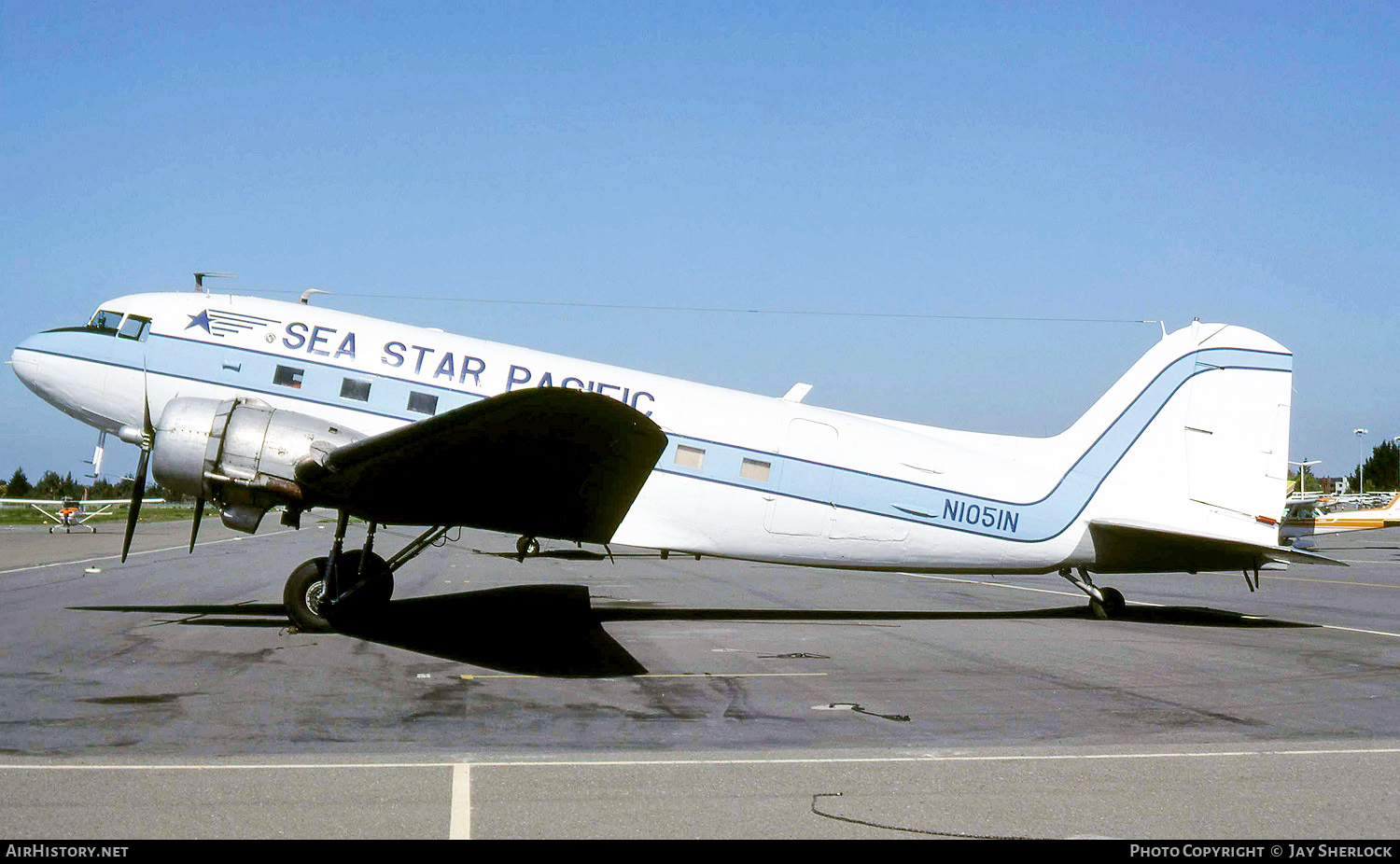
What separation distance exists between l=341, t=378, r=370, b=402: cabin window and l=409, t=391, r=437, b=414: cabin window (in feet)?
1.87

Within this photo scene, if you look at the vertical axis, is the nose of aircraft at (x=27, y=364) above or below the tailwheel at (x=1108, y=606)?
above

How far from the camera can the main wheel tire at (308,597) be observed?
12.8m

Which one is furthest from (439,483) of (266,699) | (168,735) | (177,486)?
(168,735)

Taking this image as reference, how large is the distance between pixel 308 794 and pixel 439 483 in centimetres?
685

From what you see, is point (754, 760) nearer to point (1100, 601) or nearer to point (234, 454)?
point (234, 454)

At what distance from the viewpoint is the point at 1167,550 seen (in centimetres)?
1576

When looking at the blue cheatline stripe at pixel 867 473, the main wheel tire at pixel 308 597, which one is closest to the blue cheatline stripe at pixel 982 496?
the blue cheatline stripe at pixel 867 473

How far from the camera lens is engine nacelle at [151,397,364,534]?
39.7 ft

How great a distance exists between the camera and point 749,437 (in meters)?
14.5

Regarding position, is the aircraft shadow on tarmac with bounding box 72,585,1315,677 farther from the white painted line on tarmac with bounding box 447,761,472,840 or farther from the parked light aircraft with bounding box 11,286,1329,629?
the white painted line on tarmac with bounding box 447,761,472,840

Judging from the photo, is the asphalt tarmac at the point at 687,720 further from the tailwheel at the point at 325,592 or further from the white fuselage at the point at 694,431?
the white fuselage at the point at 694,431

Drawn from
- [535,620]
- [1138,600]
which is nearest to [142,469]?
[535,620]

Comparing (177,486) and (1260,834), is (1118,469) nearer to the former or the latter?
(1260,834)

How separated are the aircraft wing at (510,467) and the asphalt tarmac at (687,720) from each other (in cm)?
154
